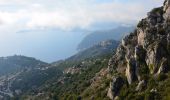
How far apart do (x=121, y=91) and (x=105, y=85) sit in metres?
19.7

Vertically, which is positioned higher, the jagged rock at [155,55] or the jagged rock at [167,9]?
the jagged rock at [167,9]

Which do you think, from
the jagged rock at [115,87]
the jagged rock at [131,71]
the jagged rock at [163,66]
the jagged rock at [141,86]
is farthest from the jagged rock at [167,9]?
the jagged rock at [141,86]

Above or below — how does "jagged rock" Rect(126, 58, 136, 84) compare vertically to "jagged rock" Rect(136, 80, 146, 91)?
above

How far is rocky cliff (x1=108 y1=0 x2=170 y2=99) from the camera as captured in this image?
117312 millimetres

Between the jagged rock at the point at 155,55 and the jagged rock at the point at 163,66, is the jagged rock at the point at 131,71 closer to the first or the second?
the jagged rock at the point at 155,55

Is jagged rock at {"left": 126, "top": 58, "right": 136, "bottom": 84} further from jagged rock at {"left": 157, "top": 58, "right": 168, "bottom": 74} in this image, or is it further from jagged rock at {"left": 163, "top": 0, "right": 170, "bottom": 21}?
jagged rock at {"left": 163, "top": 0, "right": 170, "bottom": 21}

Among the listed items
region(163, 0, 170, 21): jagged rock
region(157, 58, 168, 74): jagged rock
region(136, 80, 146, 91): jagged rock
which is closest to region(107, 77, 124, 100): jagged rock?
region(136, 80, 146, 91): jagged rock

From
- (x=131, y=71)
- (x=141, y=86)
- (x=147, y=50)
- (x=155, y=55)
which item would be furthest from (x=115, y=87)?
(x=155, y=55)

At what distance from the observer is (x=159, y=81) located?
11006 centimetres

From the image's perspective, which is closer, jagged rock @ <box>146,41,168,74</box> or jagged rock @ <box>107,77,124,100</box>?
jagged rock @ <box>146,41,168,74</box>

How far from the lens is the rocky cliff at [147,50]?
117m

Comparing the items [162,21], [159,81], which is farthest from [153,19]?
[159,81]

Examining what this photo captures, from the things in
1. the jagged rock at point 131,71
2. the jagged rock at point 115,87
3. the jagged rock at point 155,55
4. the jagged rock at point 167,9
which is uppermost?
the jagged rock at point 167,9

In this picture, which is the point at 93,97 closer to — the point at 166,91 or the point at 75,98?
the point at 75,98
